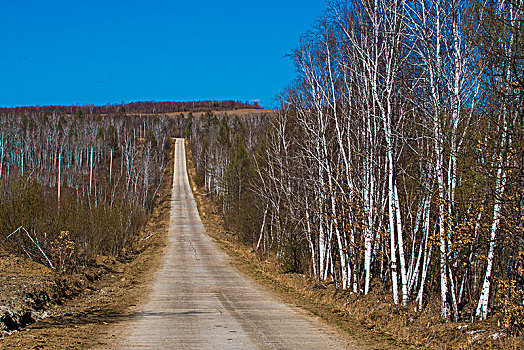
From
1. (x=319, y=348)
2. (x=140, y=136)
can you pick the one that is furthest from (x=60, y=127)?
(x=319, y=348)

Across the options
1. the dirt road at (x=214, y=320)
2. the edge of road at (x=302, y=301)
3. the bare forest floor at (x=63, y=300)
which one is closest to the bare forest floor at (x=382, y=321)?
the edge of road at (x=302, y=301)

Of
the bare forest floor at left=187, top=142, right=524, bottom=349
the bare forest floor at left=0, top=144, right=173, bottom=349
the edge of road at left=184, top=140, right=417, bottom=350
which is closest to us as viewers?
the bare forest floor at left=187, top=142, right=524, bottom=349

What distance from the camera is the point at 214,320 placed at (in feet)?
34.8

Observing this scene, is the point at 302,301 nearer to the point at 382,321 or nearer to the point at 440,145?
the point at 382,321

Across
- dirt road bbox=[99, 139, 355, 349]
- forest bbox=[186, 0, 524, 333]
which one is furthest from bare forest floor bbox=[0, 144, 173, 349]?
forest bbox=[186, 0, 524, 333]

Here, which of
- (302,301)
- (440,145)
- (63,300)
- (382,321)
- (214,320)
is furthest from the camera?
(302,301)

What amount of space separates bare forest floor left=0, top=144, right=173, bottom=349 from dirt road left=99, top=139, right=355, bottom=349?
0.58m

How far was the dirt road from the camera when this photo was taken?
8328mm

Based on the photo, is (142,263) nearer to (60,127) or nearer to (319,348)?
(319,348)

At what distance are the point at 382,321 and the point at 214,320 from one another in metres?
3.65

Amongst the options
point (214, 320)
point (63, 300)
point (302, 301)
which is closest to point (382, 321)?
point (214, 320)

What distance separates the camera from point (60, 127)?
358 ft

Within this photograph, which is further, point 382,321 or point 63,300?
point 63,300

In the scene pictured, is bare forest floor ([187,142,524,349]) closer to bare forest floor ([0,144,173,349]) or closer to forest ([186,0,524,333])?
forest ([186,0,524,333])
